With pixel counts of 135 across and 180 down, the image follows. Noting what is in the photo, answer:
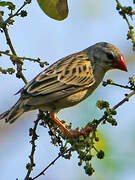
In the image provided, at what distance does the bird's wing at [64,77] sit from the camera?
498cm

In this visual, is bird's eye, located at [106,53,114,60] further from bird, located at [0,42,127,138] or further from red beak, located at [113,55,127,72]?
red beak, located at [113,55,127,72]

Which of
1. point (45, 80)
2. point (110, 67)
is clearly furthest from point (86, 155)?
point (110, 67)

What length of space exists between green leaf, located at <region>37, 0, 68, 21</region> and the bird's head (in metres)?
2.13

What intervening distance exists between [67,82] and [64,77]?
10cm

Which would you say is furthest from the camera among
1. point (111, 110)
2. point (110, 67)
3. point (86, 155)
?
point (110, 67)

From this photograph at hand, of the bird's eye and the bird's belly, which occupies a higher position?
the bird's eye

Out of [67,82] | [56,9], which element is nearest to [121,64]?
[67,82]

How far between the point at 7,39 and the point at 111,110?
4.98 feet

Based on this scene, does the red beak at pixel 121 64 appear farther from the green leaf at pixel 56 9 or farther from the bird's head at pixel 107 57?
the green leaf at pixel 56 9

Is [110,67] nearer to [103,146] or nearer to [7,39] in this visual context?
[103,146]

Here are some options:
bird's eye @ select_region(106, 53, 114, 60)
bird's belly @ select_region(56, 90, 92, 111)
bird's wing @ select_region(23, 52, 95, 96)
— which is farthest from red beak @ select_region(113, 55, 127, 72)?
bird's belly @ select_region(56, 90, 92, 111)

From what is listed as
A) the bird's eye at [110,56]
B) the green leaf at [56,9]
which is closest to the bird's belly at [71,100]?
the bird's eye at [110,56]

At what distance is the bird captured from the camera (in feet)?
15.5

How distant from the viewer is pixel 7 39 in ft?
13.9
